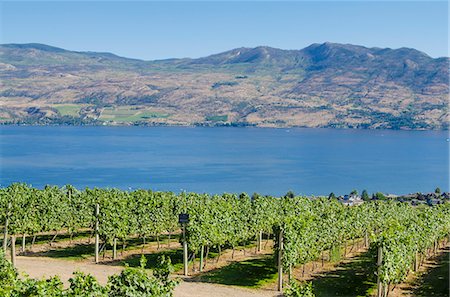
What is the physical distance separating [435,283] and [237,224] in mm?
14518

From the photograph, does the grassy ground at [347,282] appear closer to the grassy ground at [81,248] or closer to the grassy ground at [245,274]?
the grassy ground at [245,274]

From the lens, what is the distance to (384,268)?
99.7ft

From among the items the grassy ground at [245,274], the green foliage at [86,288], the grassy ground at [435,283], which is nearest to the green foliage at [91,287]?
the green foliage at [86,288]

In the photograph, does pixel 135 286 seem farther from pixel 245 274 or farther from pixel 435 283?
pixel 435 283

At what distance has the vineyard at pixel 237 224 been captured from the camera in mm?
33438

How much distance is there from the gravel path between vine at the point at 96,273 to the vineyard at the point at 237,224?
63.2 inches

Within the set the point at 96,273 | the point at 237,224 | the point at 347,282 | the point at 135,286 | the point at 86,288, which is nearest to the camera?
the point at 86,288

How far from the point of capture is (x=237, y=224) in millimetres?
42438

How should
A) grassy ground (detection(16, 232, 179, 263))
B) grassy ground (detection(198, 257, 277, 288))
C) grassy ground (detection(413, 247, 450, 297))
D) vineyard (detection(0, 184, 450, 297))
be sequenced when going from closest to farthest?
1. grassy ground (detection(413, 247, 450, 297))
2. vineyard (detection(0, 184, 450, 297))
3. grassy ground (detection(198, 257, 277, 288))
4. grassy ground (detection(16, 232, 179, 263))

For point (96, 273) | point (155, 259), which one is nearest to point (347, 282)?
point (155, 259)

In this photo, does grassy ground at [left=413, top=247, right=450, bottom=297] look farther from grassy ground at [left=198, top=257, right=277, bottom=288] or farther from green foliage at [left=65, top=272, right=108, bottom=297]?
green foliage at [left=65, top=272, right=108, bottom=297]

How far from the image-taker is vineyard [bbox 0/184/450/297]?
1316 inches

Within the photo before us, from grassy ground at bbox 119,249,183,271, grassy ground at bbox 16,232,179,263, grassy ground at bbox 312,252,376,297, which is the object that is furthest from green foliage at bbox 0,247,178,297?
grassy ground at bbox 16,232,179,263

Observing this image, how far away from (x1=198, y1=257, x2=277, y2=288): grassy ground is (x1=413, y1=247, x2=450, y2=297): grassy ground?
9012 millimetres
